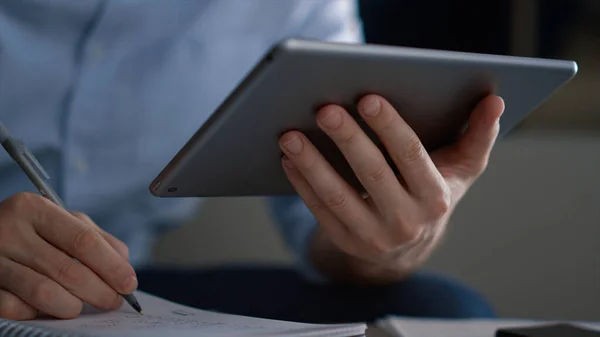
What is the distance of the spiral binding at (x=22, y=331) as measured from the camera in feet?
1.64

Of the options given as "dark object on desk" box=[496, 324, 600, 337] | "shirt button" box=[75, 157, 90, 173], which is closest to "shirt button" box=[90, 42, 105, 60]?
"shirt button" box=[75, 157, 90, 173]

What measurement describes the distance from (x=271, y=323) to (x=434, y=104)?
0.79 ft

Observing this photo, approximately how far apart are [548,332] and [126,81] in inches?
27.6

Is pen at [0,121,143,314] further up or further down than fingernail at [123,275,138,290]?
further up

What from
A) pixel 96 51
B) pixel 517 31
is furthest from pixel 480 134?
pixel 517 31

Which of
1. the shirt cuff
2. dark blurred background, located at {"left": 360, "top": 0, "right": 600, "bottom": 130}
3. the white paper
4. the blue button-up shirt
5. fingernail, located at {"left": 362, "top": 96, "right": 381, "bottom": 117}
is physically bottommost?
the white paper

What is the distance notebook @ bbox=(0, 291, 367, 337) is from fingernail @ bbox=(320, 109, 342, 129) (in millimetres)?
164

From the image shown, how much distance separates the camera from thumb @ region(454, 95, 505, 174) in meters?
0.65

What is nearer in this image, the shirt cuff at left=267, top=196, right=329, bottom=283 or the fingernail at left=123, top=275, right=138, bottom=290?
the fingernail at left=123, top=275, right=138, bottom=290

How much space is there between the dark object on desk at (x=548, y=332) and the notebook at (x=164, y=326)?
141 millimetres

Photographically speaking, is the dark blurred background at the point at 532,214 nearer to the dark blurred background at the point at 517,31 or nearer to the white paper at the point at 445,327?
the dark blurred background at the point at 517,31

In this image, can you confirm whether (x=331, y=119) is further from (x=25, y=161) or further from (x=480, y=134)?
(x=25, y=161)

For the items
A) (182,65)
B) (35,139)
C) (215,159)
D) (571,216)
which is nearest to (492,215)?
(571,216)

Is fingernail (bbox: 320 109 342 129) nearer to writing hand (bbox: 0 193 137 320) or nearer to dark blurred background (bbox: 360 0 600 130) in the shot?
writing hand (bbox: 0 193 137 320)
